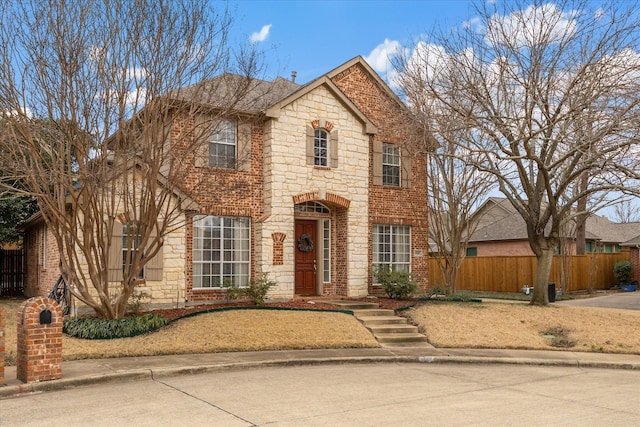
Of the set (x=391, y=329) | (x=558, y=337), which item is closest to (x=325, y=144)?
(x=391, y=329)

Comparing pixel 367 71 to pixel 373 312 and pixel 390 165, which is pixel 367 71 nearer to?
pixel 390 165

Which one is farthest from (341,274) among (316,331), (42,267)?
(42,267)

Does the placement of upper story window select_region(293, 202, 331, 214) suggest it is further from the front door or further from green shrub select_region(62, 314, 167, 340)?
green shrub select_region(62, 314, 167, 340)

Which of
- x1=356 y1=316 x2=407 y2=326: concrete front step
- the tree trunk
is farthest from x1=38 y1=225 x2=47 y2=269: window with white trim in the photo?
the tree trunk

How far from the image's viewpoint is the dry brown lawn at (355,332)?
11305mm

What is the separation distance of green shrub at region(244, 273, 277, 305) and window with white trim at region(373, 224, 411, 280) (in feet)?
14.2

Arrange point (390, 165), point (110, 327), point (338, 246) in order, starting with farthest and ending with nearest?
1. point (390, 165)
2. point (338, 246)
3. point (110, 327)

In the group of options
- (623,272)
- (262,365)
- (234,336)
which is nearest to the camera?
(262,365)

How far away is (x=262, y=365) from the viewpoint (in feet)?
34.0

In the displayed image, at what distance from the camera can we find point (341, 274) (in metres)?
18.5

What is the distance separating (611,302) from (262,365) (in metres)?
17.7

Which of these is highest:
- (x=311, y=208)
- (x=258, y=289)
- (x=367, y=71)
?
(x=367, y=71)

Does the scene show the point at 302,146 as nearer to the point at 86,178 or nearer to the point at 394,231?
the point at 394,231

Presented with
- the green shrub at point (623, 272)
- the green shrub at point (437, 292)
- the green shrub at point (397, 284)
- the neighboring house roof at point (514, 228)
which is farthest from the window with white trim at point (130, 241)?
the green shrub at point (623, 272)
